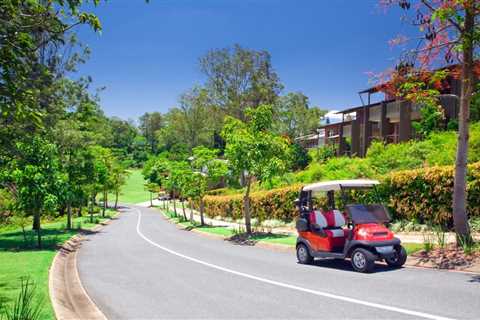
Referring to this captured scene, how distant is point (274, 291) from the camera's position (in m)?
8.34

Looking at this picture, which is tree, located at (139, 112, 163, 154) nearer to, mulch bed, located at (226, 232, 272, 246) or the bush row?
mulch bed, located at (226, 232, 272, 246)

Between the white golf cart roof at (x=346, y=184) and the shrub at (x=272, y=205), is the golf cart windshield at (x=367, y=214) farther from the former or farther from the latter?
the shrub at (x=272, y=205)

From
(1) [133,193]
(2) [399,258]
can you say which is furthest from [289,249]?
(1) [133,193]

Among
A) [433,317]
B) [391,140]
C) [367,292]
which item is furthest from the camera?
[391,140]

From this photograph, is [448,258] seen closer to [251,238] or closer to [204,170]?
[251,238]

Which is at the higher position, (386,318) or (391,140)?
(391,140)

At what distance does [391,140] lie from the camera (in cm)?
3866

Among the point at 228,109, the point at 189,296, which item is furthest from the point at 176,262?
the point at 228,109

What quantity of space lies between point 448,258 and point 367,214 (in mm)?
2291

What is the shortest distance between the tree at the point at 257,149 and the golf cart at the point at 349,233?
8105mm

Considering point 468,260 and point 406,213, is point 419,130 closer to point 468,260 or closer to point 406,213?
point 406,213

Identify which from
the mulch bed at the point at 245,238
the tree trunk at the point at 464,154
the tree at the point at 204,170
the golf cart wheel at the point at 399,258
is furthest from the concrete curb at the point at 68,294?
the tree at the point at 204,170

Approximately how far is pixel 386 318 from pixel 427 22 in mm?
7934

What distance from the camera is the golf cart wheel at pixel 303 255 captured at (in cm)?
1148
